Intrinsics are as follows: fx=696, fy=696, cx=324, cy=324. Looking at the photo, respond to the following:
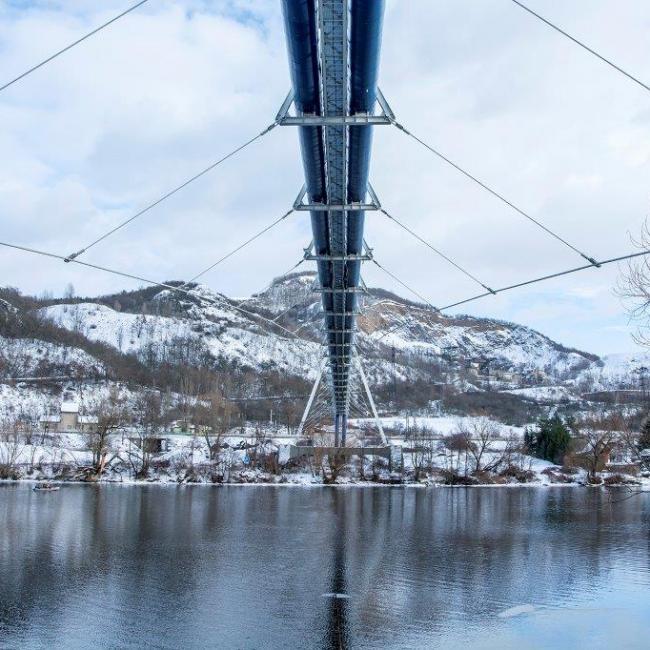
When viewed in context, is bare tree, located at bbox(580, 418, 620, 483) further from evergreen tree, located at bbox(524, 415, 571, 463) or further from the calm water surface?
the calm water surface

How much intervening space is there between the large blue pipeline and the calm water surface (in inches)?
362

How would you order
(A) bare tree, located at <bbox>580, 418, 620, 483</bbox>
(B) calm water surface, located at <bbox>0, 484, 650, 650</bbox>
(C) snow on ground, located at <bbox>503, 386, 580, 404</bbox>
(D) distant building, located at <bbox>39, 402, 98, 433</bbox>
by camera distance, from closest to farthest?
(B) calm water surface, located at <bbox>0, 484, 650, 650</bbox>
(A) bare tree, located at <bbox>580, 418, 620, 483</bbox>
(D) distant building, located at <bbox>39, 402, 98, 433</bbox>
(C) snow on ground, located at <bbox>503, 386, 580, 404</bbox>

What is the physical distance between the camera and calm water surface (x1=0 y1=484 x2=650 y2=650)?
49.3ft

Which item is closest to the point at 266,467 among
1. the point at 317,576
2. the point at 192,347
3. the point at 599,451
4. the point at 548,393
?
the point at 599,451

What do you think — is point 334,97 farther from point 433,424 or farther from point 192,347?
point 192,347

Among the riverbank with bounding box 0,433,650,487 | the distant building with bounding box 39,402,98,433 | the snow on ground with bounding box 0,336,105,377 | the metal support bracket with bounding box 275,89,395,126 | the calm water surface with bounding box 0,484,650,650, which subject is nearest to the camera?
the metal support bracket with bounding box 275,89,395,126

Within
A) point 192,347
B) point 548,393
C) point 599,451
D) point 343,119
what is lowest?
point 599,451

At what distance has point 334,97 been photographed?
11859mm

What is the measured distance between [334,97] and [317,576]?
14462mm

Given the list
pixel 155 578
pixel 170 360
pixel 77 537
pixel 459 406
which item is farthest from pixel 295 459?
pixel 170 360

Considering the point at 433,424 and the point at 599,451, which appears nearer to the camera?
the point at 599,451

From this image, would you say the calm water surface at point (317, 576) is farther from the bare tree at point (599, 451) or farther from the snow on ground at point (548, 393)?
the snow on ground at point (548, 393)

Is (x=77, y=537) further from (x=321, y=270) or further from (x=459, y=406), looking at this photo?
(x=459, y=406)

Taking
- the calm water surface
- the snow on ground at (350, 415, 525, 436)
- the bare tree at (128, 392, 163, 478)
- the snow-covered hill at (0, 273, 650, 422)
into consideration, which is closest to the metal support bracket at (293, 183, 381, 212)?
the calm water surface
